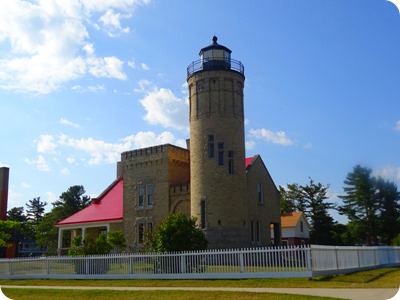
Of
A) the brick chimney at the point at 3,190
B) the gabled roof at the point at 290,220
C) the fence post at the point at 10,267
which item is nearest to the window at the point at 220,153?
the fence post at the point at 10,267

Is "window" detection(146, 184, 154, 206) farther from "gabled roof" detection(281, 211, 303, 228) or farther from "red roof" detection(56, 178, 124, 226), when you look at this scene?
"gabled roof" detection(281, 211, 303, 228)

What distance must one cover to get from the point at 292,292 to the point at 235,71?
19.4 meters

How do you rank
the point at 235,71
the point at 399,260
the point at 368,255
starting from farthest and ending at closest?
the point at 235,71
the point at 399,260
the point at 368,255

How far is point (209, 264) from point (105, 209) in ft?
Result: 70.2

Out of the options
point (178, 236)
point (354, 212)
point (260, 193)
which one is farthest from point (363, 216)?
point (178, 236)

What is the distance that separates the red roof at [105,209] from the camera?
38031 mm

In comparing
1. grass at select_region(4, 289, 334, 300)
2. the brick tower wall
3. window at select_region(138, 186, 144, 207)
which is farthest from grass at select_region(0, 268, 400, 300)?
window at select_region(138, 186, 144, 207)

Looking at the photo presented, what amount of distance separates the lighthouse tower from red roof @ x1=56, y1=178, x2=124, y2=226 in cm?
1010

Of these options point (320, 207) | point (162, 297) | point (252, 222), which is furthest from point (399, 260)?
point (320, 207)

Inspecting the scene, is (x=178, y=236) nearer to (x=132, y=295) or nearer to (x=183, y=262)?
(x=183, y=262)

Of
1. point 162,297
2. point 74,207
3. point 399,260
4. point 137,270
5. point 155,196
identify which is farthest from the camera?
point 74,207

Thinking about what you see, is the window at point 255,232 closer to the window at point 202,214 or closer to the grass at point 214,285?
the window at point 202,214

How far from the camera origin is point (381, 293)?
44.7 feet

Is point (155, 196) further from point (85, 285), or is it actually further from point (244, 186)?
point (85, 285)
